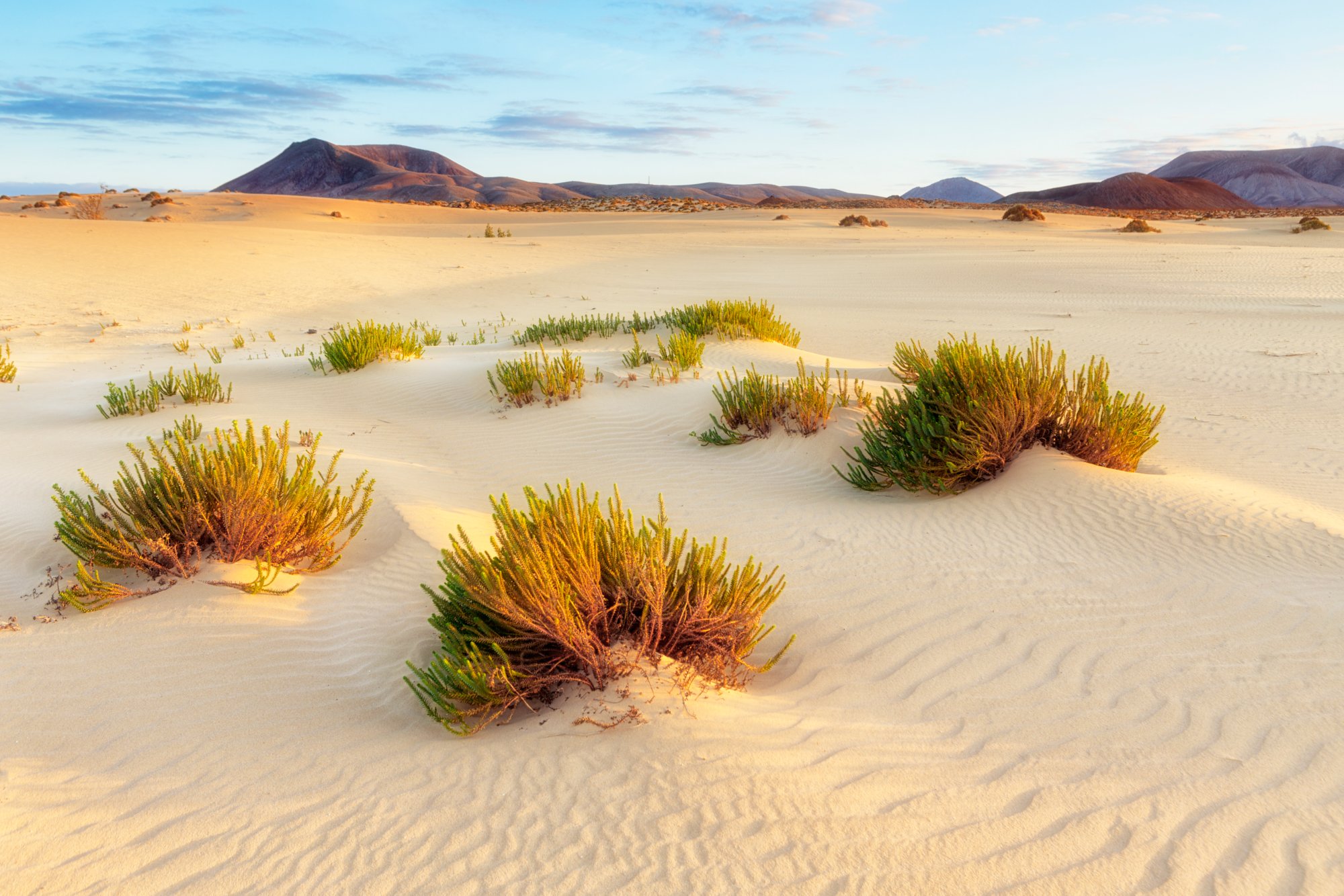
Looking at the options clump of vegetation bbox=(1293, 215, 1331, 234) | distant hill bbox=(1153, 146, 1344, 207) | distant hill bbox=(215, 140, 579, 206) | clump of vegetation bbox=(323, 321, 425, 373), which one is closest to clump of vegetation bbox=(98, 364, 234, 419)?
clump of vegetation bbox=(323, 321, 425, 373)

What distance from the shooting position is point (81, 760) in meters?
3.06

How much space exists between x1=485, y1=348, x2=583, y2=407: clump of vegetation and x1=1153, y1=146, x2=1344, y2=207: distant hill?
5364 inches

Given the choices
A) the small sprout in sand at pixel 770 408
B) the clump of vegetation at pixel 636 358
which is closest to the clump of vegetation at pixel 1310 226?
the clump of vegetation at pixel 636 358

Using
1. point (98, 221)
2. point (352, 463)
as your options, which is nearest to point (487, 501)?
point (352, 463)

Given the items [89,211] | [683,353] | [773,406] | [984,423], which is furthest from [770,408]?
[89,211]

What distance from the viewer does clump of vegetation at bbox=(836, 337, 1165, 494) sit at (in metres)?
5.62

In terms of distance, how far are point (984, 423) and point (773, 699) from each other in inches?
118

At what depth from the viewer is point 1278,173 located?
130 m

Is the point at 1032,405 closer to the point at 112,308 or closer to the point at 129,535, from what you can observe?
the point at 129,535

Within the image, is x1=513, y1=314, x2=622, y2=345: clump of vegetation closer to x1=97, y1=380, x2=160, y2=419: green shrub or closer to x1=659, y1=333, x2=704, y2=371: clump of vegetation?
x1=659, y1=333, x2=704, y2=371: clump of vegetation

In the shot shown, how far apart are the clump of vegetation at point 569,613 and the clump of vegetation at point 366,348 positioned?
7540 mm

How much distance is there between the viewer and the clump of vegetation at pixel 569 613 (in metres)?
3.12

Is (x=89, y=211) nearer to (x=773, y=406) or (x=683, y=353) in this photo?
(x=683, y=353)

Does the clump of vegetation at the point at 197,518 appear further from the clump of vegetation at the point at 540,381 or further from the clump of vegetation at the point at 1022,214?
the clump of vegetation at the point at 1022,214
